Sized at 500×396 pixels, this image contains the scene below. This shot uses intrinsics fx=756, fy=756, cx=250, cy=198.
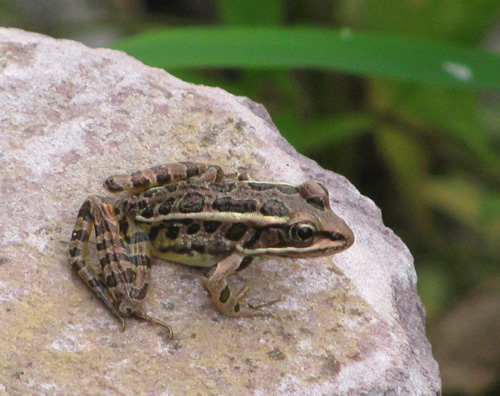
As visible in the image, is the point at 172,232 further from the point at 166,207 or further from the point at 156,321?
the point at 156,321

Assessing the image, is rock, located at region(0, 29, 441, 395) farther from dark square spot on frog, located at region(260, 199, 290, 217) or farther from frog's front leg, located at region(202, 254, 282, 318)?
dark square spot on frog, located at region(260, 199, 290, 217)

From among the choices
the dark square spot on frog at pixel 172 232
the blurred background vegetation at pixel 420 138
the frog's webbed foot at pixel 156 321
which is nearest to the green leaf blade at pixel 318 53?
the blurred background vegetation at pixel 420 138

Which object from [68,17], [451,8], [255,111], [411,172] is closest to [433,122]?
[411,172]

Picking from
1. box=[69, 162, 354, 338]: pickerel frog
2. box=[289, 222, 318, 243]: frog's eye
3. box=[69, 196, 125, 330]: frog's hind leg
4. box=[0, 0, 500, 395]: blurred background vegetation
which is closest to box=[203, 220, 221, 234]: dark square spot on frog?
box=[69, 162, 354, 338]: pickerel frog

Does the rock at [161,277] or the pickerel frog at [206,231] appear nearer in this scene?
the rock at [161,277]

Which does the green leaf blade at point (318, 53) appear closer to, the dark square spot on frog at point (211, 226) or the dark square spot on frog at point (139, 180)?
the dark square spot on frog at point (139, 180)

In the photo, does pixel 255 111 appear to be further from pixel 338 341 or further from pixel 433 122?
pixel 433 122

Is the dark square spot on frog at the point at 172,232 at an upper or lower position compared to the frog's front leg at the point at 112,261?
upper
